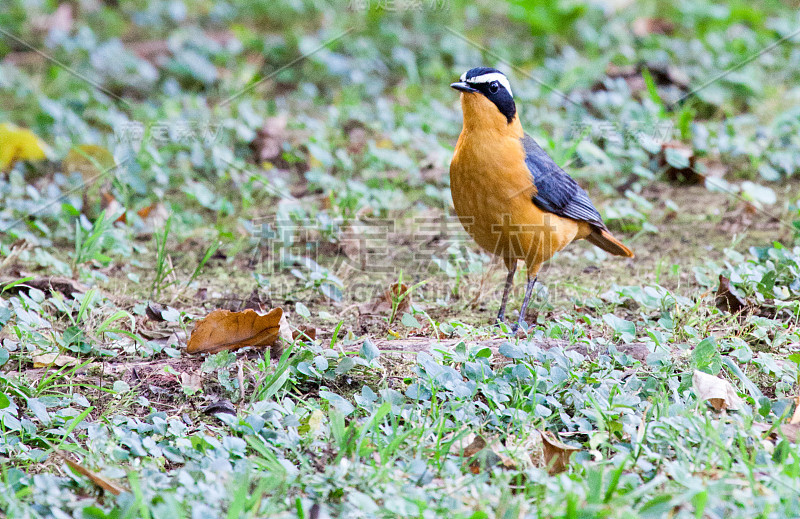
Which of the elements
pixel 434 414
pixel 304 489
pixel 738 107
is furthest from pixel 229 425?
pixel 738 107

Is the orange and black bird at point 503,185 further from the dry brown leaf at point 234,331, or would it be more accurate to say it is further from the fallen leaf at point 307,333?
the dry brown leaf at point 234,331

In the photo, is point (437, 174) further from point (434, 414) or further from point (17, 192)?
point (434, 414)

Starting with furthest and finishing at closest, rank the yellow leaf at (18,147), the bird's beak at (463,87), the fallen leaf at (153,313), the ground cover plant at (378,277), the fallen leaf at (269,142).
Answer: the fallen leaf at (269,142) < the yellow leaf at (18,147) < the bird's beak at (463,87) < the fallen leaf at (153,313) < the ground cover plant at (378,277)

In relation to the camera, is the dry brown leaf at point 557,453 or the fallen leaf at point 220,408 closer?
the dry brown leaf at point 557,453

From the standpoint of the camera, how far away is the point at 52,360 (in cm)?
368

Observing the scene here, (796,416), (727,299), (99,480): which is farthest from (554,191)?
(99,480)

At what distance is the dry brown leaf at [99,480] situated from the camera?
8.83 feet

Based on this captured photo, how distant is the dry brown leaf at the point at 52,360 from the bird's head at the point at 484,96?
237cm

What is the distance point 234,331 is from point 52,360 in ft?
2.65

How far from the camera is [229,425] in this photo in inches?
125

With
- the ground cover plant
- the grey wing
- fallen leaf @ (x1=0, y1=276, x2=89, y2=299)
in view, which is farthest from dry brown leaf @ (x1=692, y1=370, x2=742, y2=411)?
fallen leaf @ (x1=0, y1=276, x2=89, y2=299)

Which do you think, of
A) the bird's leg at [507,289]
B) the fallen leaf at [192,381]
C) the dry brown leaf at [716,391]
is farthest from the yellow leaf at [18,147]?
the dry brown leaf at [716,391]

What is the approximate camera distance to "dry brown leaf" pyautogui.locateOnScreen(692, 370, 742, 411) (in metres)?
3.23

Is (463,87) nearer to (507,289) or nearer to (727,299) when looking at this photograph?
(507,289)
